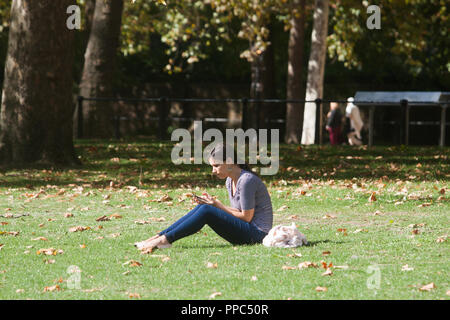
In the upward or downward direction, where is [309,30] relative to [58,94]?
upward

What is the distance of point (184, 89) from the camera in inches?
1448

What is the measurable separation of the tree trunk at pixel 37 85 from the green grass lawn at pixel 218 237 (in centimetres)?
54

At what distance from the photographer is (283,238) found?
852cm

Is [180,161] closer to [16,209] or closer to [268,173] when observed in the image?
[268,173]

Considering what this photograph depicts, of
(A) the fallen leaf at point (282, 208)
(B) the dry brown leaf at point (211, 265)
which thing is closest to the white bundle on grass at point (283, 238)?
(B) the dry brown leaf at point (211, 265)

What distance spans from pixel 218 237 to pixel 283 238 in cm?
119

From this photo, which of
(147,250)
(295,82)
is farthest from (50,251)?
(295,82)

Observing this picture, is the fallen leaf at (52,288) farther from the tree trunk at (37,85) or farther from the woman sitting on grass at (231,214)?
the tree trunk at (37,85)

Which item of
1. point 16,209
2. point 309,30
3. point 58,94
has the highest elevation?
point 309,30

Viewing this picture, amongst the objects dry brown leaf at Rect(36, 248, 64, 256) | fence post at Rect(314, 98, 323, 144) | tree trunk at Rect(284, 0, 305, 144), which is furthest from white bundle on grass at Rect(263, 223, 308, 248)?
tree trunk at Rect(284, 0, 305, 144)

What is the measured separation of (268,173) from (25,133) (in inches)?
181

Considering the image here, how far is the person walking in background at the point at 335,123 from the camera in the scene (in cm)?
2212

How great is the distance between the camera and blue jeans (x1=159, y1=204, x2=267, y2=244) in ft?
28.0
